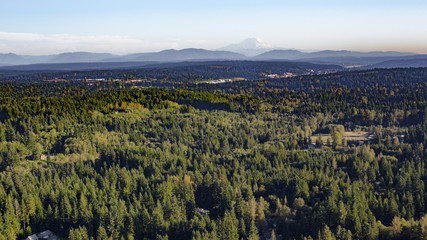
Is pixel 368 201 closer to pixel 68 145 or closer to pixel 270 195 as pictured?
pixel 270 195

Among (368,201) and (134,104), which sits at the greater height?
(134,104)

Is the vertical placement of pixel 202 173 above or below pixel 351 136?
below

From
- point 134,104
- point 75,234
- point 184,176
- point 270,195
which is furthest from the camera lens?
point 134,104

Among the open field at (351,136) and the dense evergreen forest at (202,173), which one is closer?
the dense evergreen forest at (202,173)

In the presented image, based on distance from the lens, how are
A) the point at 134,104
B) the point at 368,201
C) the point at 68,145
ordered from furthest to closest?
the point at 134,104
the point at 68,145
the point at 368,201

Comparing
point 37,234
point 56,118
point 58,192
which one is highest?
point 56,118

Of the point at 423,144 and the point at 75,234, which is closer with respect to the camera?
the point at 75,234

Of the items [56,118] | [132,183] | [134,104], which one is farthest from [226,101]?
[132,183]

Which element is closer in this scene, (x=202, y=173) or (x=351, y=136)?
(x=202, y=173)
